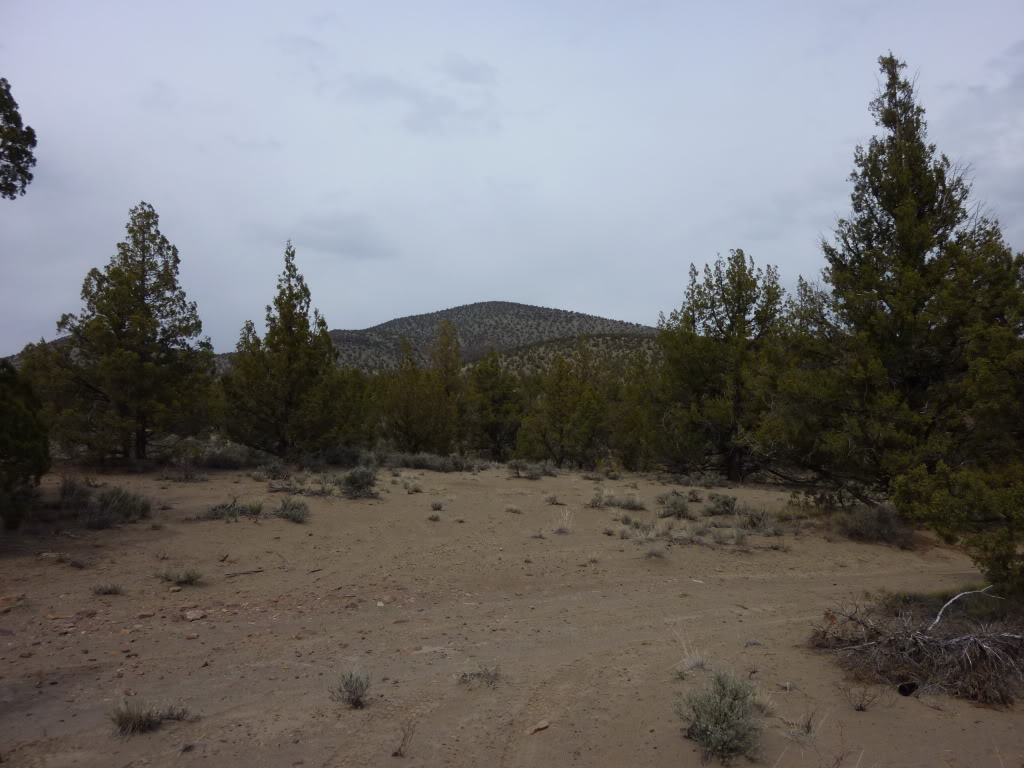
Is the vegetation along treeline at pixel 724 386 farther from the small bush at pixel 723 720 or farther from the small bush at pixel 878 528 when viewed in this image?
the small bush at pixel 723 720

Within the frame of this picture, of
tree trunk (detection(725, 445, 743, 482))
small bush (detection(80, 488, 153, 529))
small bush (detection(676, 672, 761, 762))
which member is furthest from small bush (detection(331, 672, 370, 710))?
tree trunk (detection(725, 445, 743, 482))

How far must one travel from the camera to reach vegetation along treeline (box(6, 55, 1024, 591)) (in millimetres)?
7809

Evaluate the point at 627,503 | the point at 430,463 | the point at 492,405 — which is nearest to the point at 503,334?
the point at 492,405

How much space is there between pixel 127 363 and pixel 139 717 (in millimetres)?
14030

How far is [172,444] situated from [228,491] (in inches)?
225

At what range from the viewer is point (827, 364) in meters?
11.0

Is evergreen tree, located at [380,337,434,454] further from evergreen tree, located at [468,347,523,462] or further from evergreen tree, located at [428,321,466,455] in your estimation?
evergreen tree, located at [468,347,523,462]

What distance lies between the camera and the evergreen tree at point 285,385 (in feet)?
60.6

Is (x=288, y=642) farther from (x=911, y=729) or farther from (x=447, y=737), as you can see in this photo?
(x=911, y=729)

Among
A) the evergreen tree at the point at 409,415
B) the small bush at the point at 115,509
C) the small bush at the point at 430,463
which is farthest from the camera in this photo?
the evergreen tree at the point at 409,415

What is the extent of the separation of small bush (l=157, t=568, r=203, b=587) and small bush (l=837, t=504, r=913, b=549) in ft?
36.8

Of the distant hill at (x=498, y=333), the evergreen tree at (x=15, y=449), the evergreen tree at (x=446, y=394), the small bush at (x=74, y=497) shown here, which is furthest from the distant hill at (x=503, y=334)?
the evergreen tree at (x=15, y=449)

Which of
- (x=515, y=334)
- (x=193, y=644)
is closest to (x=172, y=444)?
(x=193, y=644)

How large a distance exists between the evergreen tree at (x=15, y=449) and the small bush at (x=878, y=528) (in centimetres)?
1392
